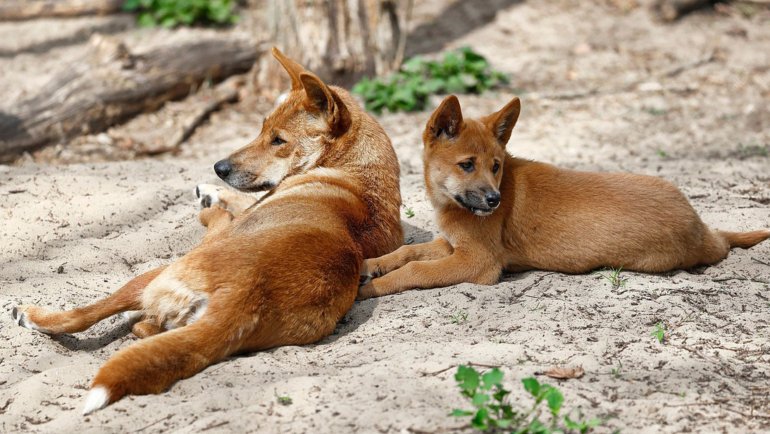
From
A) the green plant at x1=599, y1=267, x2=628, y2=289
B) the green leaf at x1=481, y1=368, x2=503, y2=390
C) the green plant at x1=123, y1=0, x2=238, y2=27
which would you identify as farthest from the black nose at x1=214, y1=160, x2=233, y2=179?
the green plant at x1=123, y1=0, x2=238, y2=27

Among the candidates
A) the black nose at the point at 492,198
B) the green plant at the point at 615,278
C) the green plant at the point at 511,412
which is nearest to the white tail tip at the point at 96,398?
the green plant at the point at 511,412

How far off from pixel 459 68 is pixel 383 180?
16.8ft

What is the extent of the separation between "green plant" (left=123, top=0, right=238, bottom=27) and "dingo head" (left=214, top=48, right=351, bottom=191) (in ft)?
21.8

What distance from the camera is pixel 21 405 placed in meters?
4.20

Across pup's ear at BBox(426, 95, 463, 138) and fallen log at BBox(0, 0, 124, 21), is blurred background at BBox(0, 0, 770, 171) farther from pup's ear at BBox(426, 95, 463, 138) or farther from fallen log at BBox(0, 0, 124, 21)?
pup's ear at BBox(426, 95, 463, 138)

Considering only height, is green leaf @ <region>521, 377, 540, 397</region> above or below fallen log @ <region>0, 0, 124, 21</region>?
below

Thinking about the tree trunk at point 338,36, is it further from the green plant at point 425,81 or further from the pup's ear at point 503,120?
the pup's ear at point 503,120

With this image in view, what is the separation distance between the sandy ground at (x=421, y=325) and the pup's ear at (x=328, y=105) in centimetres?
117

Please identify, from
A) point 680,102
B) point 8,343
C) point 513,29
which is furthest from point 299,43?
point 8,343

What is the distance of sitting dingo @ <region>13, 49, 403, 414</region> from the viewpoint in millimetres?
4227

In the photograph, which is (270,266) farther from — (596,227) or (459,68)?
(459,68)

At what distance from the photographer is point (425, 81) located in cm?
1037

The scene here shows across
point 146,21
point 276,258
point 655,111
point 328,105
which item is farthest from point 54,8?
point 276,258

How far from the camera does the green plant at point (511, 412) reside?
3639 mm
